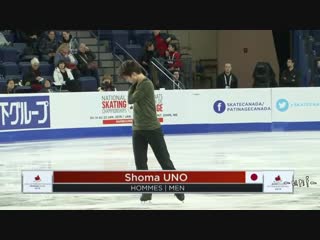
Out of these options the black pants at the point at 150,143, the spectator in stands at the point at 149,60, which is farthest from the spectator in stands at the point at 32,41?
the black pants at the point at 150,143

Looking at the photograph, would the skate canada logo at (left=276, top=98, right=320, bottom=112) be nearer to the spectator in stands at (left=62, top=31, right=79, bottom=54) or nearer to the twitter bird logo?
A: the twitter bird logo

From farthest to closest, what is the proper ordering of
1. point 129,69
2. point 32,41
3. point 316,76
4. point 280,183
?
point 316,76, point 32,41, point 129,69, point 280,183

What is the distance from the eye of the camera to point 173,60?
21.0m

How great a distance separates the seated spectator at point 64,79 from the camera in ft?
59.3

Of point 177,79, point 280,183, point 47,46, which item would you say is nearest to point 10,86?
point 47,46

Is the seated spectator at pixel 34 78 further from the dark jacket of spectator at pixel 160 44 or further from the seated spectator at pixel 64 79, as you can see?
the dark jacket of spectator at pixel 160 44

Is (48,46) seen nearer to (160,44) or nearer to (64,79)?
(64,79)

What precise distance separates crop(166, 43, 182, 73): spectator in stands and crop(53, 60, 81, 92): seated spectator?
11.6ft

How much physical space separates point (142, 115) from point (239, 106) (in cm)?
1011

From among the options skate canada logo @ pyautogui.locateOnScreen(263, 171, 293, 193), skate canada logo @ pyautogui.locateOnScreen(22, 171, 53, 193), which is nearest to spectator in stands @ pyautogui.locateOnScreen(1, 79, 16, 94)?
skate canada logo @ pyautogui.locateOnScreen(22, 171, 53, 193)

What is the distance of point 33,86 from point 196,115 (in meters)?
3.67

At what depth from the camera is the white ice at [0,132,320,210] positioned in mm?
8969

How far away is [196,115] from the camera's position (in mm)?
18188

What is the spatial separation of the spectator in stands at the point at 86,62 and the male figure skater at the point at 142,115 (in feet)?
36.0
